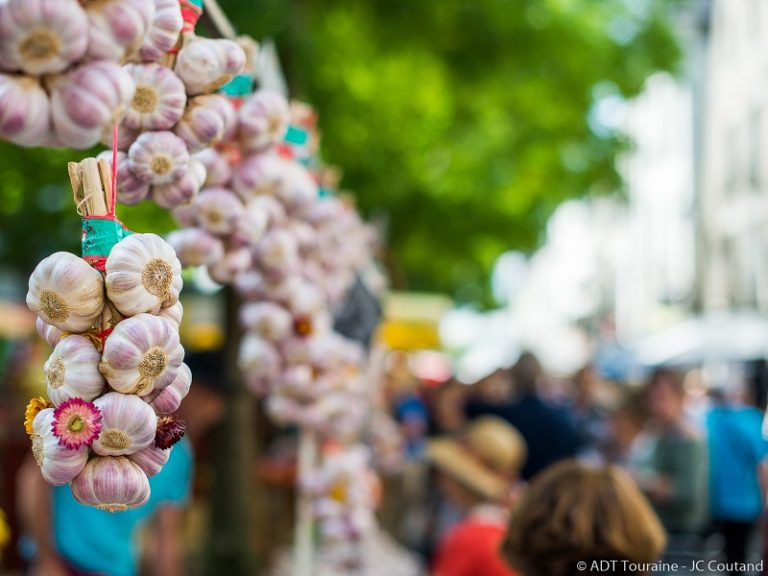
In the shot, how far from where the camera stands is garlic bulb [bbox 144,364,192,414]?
1.57 metres

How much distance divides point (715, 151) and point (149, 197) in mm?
25333

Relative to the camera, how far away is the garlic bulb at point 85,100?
1.29m

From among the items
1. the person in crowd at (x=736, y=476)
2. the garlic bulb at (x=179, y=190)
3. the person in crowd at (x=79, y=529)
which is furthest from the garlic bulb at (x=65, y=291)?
the person in crowd at (x=736, y=476)

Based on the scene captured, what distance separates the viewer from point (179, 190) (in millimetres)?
1953

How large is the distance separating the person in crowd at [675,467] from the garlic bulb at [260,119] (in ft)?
14.9

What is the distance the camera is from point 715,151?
25.6 metres

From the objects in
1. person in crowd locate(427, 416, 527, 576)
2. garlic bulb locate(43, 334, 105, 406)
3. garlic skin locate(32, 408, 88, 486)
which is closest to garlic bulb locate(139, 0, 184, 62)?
garlic bulb locate(43, 334, 105, 406)

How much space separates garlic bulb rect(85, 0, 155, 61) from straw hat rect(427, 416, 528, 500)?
293 cm

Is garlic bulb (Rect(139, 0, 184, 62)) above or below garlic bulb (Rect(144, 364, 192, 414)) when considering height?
above

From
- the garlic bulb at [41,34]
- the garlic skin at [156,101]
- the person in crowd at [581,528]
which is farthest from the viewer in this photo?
the person in crowd at [581,528]

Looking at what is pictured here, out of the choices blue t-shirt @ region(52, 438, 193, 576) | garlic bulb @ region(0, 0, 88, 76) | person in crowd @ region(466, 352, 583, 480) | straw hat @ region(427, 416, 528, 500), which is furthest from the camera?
person in crowd @ region(466, 352, 583, 480)

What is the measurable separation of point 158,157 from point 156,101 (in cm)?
10

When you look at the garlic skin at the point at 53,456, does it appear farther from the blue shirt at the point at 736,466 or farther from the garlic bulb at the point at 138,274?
the blue shirt at the point at 736,466

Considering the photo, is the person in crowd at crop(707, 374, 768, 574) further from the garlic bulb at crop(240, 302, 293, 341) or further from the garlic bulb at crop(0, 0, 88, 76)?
the garlic bulb at crop(0, 0, 88, 76)
